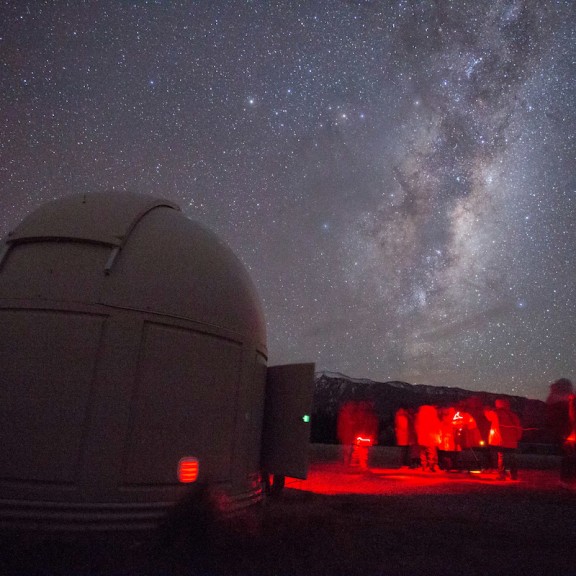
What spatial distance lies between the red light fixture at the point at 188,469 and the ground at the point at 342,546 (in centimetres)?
66

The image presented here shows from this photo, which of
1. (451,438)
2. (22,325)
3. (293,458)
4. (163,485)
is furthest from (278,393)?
(451,438)

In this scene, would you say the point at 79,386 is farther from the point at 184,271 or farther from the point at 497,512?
the point at 497,512

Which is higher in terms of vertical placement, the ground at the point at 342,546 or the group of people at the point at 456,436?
the group of people at the point at 456,436

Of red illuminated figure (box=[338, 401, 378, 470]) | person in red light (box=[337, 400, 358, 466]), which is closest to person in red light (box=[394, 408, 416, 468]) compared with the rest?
red illuminated figure (box=[338, 401, 378, 470])

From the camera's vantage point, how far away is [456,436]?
1797cm

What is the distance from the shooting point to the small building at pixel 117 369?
5203 mm

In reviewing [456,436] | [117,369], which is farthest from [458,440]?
[117,369]

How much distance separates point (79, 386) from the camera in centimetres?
536

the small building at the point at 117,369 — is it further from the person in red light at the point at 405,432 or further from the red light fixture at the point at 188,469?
the person in red light at the point at 405,432

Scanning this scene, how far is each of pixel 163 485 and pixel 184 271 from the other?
8.70ft

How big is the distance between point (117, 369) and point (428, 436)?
14900 millimetres

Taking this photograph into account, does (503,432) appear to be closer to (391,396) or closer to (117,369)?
(117,369)

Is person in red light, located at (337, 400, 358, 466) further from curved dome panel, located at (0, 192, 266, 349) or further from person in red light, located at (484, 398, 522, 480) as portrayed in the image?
curved dome panel, located at (0, 192, 266, 349)

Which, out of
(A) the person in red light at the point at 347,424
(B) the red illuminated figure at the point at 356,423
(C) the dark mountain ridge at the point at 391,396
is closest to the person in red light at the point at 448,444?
(B) the red illuminated figure at the point at 356,423
